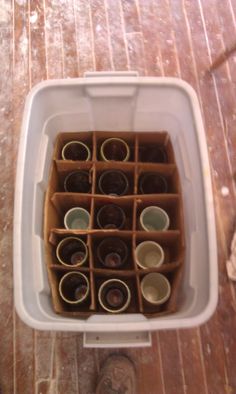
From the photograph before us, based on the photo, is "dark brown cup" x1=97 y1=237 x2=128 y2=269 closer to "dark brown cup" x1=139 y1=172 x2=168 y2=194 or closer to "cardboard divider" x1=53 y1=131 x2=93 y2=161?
"dark brown cup" x1=139 y1=172 x2=168 y2=194

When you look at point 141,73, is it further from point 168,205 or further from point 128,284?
point 128,284

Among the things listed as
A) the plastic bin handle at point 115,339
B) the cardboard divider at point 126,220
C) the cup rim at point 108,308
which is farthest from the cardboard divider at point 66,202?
the plastic bin handle at point 115,339

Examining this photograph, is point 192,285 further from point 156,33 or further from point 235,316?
point 156,33

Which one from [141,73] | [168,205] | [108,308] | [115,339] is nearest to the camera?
[115,339]

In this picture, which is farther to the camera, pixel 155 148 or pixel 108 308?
pixel 155 148

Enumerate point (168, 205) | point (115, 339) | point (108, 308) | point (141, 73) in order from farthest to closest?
point (141, 73) < point (168, 205) < point (108, 308) < point (115, 339)

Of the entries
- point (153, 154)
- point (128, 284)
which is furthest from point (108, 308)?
point (153, 154)

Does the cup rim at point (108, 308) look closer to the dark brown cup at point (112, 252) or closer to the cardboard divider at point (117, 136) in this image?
the dark brown cup at point (112, 252)

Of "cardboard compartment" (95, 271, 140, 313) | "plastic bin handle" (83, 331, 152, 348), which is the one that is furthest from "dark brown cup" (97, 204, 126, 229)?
"plastic bin handle" (83, 331, 152, 348)
